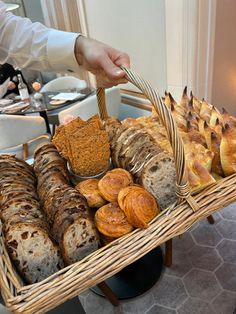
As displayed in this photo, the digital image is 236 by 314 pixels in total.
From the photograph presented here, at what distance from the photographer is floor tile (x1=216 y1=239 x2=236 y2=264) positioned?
3.98ft

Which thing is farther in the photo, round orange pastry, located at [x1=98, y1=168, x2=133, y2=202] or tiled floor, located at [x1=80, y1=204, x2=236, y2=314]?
tiled floor, located at [x1=80, y1=204, x2=236, y2=314]

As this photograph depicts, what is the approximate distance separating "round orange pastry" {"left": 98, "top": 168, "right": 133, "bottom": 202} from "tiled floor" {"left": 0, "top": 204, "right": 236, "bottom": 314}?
1.88ft

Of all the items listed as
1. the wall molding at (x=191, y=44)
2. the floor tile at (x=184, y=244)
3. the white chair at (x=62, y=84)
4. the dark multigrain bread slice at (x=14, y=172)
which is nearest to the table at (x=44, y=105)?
the white chair at (x=62, y=84)

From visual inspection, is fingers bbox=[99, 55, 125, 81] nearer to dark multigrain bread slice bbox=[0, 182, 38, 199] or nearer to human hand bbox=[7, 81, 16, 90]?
dark multigrain bread slice bbox=[0, 182, 38, 199]

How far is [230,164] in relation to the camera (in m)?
0.67

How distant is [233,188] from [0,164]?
59 centimetres

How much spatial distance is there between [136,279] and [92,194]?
70 cm

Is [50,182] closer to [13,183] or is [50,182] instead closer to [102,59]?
[13,183]

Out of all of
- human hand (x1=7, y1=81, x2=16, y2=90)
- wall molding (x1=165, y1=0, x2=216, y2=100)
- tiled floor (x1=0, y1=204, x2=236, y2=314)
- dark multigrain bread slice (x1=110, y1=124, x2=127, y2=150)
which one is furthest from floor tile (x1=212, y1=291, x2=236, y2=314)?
human hand (x1=7, y1=81, x2=16, y2=90)

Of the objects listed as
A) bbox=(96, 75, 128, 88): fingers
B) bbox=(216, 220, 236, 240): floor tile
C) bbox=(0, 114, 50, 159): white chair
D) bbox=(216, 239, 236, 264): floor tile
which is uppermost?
bbox=(96, 75, 128, 88): fingers

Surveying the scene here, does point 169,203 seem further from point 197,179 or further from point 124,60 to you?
point 124,60

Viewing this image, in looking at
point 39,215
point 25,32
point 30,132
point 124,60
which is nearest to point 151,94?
point 124,60

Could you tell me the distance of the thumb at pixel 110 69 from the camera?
66 centimetres

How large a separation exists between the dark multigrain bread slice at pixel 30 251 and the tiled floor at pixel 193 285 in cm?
52
